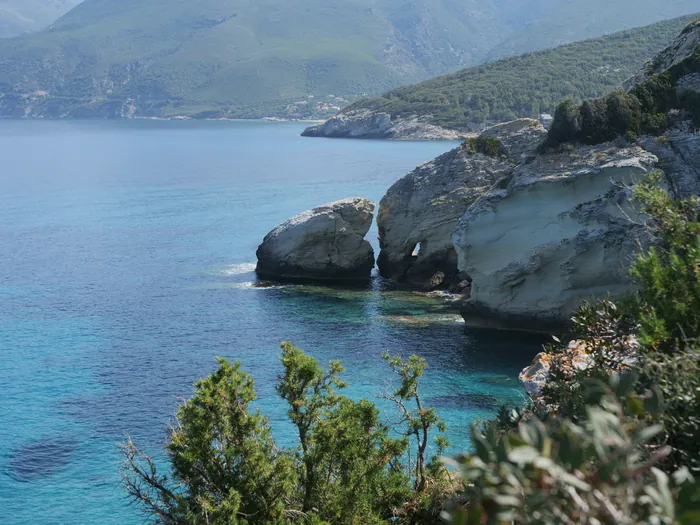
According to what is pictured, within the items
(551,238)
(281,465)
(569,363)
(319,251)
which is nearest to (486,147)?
(319,251)

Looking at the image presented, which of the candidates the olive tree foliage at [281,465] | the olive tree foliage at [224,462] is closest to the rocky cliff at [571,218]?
the olive tree foliage at [281,465]

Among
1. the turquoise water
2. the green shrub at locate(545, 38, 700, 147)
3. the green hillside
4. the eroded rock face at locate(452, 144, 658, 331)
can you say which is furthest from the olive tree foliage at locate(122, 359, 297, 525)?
the green hillside

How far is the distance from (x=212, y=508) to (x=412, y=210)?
37.8m

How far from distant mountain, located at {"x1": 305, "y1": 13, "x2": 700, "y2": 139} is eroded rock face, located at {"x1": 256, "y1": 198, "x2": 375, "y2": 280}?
334 ft

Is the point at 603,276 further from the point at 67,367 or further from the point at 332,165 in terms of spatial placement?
the point at 332,165

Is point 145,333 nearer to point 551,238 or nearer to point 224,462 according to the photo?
point 551,238

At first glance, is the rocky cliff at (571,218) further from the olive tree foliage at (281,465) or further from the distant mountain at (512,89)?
the distant mountain at (512,89)

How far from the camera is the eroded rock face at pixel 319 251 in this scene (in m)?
49.0

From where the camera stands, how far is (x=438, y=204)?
48281 millimetres

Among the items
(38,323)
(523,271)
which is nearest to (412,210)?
(523,271)

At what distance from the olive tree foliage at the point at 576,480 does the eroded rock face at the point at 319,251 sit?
1685 inches

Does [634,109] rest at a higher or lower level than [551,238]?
higher

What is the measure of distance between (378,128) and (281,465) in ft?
522

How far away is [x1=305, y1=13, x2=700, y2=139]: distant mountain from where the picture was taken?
148m
